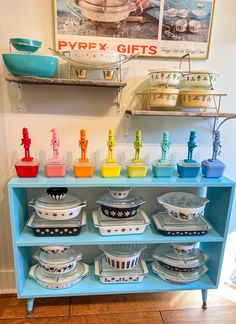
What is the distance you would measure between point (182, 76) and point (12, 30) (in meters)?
0.83

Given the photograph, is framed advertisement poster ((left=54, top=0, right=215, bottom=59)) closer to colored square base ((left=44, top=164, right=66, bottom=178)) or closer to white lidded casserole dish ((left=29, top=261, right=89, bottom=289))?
colored square base ((left=44, top=164, right=66, bottom=178))

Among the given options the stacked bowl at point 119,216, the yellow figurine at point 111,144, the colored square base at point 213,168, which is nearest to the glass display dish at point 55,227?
the stacked bowl at point 119,216

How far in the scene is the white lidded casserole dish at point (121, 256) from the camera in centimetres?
134

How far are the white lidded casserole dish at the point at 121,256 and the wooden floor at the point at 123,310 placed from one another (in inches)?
9.5

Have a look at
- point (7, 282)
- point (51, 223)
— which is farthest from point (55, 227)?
point (7, 282)

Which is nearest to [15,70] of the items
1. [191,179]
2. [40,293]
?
[191,179]

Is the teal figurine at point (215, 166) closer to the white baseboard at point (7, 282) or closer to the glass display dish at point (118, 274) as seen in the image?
the glass display dish at point (118, 274)

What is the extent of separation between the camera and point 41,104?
128 centimetres

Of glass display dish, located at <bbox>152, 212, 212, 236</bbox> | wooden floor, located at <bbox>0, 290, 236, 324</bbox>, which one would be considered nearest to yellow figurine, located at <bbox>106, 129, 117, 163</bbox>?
glass display dish, located at <bbox>152, 212, 212, 236</bbox>

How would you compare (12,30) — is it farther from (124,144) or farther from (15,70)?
(124,144)

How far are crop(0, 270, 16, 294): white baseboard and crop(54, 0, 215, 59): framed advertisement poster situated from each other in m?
1.28

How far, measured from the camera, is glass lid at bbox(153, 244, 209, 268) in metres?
1.39

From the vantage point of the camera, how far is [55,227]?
1235mm

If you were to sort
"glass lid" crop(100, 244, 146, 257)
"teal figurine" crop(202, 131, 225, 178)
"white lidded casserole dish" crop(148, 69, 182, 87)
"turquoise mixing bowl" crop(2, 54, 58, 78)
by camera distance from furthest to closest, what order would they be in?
"glass lid" crop(100, 244, 146, 257)
"teal figurine" crop(202, 131, 225, 178)
"white lidded casserole dish" crop(148, 69, 182, 87)
"turquoise mixing bowl" crop(2, 54, 58, 78)
